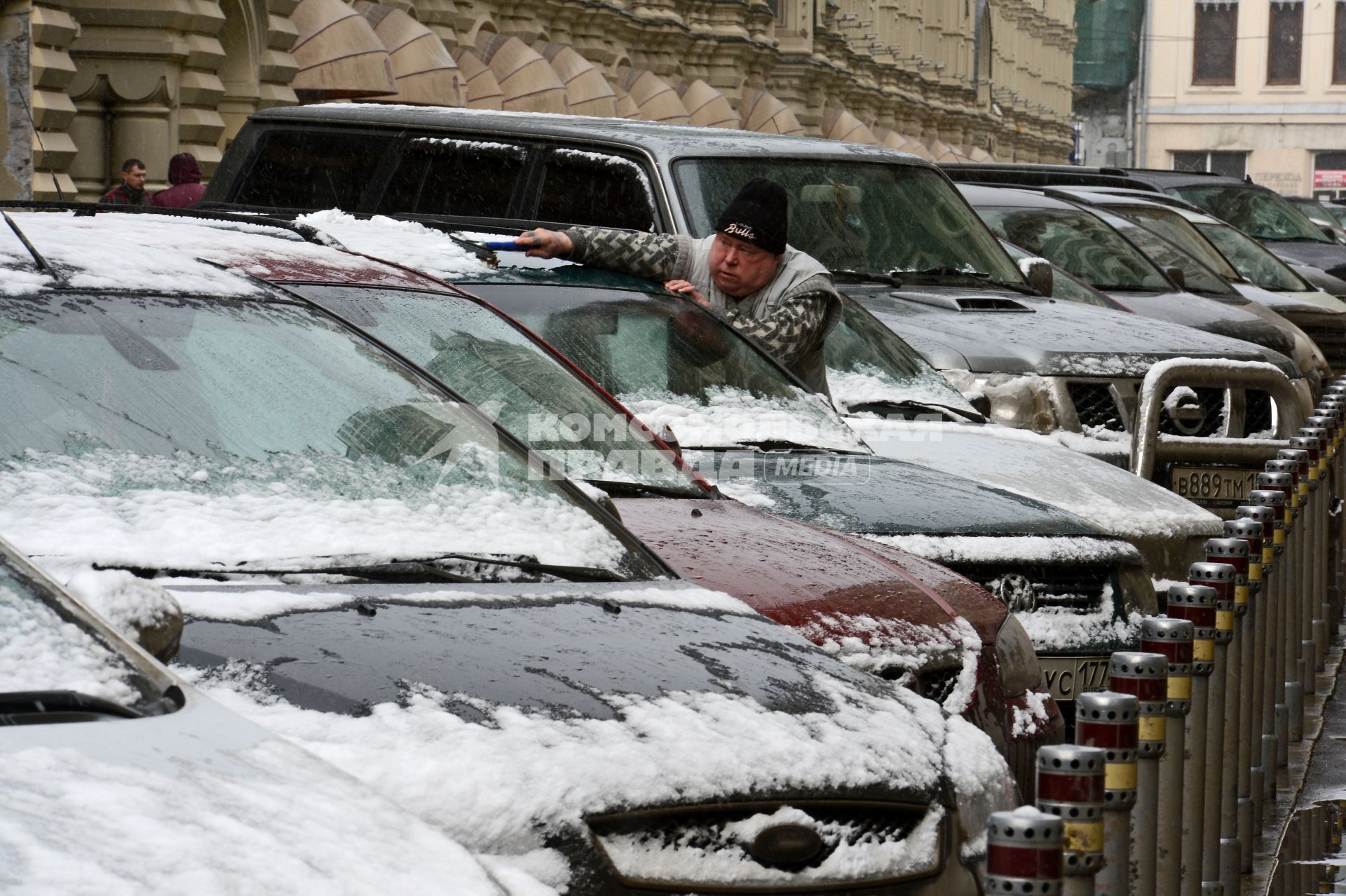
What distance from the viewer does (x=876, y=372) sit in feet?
25.6

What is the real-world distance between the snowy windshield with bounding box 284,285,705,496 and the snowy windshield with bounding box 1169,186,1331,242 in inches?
735

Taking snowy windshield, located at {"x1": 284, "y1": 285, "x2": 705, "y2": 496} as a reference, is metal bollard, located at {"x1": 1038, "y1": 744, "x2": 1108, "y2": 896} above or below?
below

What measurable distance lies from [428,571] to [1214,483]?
18.3 ft

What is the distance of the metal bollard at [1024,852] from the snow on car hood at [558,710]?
55 centimetres

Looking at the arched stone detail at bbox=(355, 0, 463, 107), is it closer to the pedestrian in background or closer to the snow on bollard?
the pedestrian in background

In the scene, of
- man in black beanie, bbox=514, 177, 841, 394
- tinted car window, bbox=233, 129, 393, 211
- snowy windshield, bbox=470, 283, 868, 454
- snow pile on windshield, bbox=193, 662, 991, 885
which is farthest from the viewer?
tinted car window, bbox=233, 129, 393, 211

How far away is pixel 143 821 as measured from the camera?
2.27 meters

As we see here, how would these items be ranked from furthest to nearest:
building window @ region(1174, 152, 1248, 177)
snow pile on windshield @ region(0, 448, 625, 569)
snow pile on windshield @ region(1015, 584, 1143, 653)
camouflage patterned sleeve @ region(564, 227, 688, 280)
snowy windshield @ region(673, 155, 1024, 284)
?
building window @ region(1174, 152, 1248, 177), snowy windshield @ region(673, 155, 1024, 284), camouflage patterned sleeve @ region(564, 227, 688, 280), snow pile on windshield @ region(1015, 584, 1143, 653), snow pile on windshield @ region(0, 448, 625, 569)

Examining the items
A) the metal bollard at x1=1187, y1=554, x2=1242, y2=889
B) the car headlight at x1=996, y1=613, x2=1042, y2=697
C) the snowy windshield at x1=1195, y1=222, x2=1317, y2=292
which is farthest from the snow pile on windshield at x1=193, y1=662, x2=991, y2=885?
the snowy windshield at x1=1195, y1=222, x2=1317, y2=292

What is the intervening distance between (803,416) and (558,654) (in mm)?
3000

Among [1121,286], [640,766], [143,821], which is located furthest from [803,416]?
[1121,286]

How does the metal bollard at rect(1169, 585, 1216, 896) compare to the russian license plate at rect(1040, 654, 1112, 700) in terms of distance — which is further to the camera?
the russian license plate at rect(1040, 654, 1112, 700)

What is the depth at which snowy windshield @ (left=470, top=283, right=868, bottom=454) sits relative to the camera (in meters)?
6.18

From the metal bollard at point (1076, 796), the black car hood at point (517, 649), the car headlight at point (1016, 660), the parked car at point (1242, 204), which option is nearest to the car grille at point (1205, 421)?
the car headlight at point (1016, 660)
